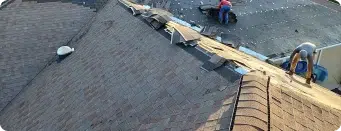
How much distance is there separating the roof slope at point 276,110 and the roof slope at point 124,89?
0.85 ft

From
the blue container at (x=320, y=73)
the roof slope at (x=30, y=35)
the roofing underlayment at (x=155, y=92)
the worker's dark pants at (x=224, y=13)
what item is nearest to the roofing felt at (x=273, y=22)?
the worker's dark pants at (x=224, y=13)

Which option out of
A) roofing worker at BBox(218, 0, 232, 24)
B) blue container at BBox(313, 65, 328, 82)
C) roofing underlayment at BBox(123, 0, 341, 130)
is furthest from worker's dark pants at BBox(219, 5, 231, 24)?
roofing underlayment at BBox(123, 0, 341, 130)

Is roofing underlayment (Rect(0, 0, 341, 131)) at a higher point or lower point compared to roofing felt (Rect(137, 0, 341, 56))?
higher

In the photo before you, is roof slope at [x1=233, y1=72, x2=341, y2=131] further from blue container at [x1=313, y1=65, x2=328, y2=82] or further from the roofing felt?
blue container at [x1=313, y1=65, x2=328, y2=82]

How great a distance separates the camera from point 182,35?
908cm

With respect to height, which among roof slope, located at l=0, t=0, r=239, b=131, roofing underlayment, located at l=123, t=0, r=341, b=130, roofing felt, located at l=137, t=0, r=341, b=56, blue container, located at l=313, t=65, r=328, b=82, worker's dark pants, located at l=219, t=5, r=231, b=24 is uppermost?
roofing underlayment, located at l=123, t=0, r=341, b=130

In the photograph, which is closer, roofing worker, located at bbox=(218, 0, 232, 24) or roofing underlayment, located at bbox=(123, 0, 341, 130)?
roofing underlayment, located at bbox=(123, 0, 341, 130)

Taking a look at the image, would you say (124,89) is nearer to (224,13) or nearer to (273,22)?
(224,13)

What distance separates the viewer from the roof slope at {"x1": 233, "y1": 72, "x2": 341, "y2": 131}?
17.7 feet

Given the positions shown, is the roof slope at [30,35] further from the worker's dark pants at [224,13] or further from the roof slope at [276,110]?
the roof slope at [276,110]

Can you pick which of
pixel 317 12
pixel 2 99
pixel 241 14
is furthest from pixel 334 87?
pixel 2 99

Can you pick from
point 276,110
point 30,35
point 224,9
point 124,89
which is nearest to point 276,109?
point 276,110

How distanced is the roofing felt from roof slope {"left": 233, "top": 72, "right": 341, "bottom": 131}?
25.9 ft

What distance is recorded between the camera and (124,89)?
8266 millimetres
